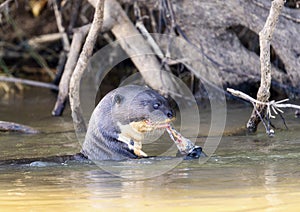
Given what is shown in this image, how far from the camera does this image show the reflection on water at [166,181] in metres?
2.86

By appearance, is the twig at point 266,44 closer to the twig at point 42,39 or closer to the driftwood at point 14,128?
the driftwood at point 14,128

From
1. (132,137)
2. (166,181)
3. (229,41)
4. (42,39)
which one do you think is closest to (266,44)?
(132,137)

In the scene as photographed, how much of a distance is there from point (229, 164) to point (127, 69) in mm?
3458

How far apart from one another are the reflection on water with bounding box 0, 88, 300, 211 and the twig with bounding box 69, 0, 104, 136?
1.14 feet

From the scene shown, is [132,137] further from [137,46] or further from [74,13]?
[74,13]

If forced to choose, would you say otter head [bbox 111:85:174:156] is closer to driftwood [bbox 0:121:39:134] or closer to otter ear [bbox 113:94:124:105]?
otter ear [bbox 113:94:124:105]

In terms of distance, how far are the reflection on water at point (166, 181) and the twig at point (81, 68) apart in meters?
0.35

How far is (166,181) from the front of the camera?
11.0 ft

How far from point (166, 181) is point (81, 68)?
176 centimetres

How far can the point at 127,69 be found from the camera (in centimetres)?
704

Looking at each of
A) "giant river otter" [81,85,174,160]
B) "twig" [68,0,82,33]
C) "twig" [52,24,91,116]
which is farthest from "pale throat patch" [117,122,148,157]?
"twig" [68,0,82,33]

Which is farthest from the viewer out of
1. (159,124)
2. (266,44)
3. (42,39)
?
(42,39)

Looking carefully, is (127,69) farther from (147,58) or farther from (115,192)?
(115,192)

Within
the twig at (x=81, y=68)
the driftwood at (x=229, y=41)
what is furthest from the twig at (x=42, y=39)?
the twig at (x=81, y=68)
